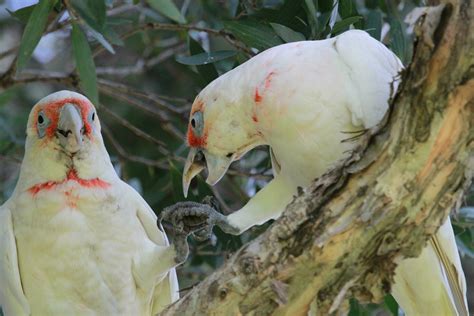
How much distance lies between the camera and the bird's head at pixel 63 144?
2588mm

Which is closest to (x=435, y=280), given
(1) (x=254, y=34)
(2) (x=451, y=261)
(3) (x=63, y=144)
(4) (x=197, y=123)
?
(2) (x=451, y=261)

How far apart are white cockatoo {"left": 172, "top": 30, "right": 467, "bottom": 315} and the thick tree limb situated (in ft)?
1.09

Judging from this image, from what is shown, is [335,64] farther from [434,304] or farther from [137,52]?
[137,52]

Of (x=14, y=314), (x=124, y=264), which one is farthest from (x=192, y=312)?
(x=14, y=314)

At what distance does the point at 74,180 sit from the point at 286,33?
0.75m

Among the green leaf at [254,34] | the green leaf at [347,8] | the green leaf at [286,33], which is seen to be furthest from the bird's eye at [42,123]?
the green leaf at [347,8]

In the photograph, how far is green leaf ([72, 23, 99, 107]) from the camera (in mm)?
2723

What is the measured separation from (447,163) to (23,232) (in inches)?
50.5

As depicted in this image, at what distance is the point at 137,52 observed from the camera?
4.73 metres

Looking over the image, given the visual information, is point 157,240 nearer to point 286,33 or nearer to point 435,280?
point 286,33

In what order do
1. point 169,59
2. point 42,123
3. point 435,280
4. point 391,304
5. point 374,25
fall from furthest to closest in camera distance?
point 169,59
point 391,304
point 374,25
point 42,123
point 435,280

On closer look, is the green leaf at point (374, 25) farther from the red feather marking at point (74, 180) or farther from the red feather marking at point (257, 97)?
the red feather marking at point (74, 180)

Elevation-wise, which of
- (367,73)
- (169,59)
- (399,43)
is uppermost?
(367,73)

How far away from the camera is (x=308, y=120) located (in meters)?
2.29
